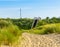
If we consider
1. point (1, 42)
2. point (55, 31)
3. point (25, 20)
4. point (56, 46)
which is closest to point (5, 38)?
point (1, 42)

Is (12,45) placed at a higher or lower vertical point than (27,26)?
higher

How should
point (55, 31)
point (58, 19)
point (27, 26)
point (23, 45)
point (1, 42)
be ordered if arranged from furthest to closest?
point (58, 19) → point (27, 26) → point (55, 31) → point (23, 45) → point (1, 42)

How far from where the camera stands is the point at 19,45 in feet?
44.9

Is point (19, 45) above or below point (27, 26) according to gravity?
above

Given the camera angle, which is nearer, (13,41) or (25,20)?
(13,41)

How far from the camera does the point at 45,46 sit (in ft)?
47.5

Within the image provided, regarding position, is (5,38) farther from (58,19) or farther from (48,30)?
(58,19)

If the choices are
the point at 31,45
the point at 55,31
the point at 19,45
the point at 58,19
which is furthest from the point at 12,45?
the point at 58,19

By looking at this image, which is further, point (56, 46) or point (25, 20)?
point (25, 20)

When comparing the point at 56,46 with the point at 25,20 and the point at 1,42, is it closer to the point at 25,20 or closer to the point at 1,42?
the point at 1,42

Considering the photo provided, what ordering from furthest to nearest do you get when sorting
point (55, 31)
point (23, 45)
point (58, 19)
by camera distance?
1. point (58, 19)
2. point (55, 31)
3. point (23, 45)

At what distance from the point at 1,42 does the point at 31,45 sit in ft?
7.21

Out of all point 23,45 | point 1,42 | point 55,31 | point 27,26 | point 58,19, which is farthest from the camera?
point 58,19

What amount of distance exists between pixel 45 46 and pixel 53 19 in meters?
43.8
